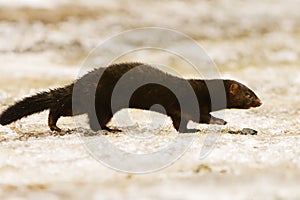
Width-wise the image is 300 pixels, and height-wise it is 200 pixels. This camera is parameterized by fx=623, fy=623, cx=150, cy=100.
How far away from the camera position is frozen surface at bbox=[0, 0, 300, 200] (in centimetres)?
675

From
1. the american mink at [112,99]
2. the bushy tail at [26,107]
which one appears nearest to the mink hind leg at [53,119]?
the american mink at [112,99]

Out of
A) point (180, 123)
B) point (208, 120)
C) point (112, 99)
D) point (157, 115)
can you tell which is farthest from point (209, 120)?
point (157, 115)

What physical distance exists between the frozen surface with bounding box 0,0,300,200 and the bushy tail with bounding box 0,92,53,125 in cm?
32

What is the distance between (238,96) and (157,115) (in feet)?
5.66

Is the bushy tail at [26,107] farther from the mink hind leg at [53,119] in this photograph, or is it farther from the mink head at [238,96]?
the mink head at [238,96]

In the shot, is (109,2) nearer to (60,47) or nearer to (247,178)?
(60,47)

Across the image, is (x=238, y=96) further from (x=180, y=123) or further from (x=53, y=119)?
(x=53, y=119)

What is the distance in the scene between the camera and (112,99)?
8602 mm

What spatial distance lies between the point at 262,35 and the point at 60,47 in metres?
6.31

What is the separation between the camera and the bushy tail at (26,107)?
8688 millimetres

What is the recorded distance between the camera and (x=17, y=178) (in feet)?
22.8

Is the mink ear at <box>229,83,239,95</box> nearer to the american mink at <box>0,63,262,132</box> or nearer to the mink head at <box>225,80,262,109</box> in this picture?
the mink head at <box>225,80,262,109</box>

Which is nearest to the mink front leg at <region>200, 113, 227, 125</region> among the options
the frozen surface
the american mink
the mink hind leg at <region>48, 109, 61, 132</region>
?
the american mink

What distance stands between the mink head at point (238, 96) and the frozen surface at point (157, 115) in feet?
1.55
